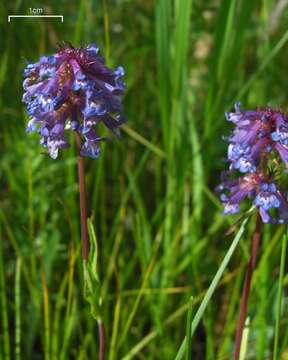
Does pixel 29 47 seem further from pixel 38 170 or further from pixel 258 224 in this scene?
pixel 258 224

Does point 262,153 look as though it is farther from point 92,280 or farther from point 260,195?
point 92,280

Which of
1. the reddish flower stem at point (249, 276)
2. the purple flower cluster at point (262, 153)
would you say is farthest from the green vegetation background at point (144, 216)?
the purple flower cluster at point (262, 153)

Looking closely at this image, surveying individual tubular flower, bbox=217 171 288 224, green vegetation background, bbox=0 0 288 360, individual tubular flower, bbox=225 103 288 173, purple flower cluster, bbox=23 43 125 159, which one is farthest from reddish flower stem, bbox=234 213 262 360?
purple flower cluster, bbox=23 43 125 159

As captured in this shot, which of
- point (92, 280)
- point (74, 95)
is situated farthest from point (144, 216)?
point (74, 95)

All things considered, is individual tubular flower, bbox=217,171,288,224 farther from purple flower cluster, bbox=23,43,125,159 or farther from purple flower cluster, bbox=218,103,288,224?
purple flower cluster, bbox=23,43,125,159

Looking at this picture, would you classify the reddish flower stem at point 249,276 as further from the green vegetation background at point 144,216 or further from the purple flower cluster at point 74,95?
the purple flower cluster at point 74,95

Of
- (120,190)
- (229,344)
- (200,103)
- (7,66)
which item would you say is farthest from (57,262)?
(200,103)

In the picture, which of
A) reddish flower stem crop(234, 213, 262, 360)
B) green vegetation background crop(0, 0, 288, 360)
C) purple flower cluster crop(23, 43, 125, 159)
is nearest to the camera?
purple flower cluster crop(23, 43, 125, 159)
